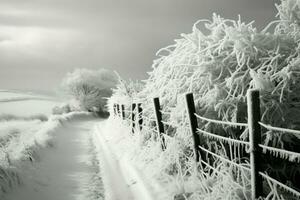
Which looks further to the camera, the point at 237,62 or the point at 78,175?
the point at 78,175

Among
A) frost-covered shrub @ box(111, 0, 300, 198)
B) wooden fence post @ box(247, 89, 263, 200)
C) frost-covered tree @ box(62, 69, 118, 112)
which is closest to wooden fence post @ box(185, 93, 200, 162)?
frost-covered shrub @ box(111, 0, 300, 198)

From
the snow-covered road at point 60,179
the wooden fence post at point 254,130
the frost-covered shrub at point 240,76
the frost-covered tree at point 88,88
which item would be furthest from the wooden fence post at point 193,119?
the frost-covered tree at point 88,88

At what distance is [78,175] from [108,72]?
228ft

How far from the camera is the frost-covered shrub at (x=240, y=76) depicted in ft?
14.2

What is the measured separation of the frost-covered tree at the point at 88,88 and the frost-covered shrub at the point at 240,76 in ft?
175

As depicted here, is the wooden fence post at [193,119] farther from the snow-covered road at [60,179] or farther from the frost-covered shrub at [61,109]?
the frost-covered shrub at [61,109]

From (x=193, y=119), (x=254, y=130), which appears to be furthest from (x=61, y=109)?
(x=254, y=130)

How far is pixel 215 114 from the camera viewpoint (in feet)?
16.6

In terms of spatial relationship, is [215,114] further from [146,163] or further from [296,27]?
[146,163]

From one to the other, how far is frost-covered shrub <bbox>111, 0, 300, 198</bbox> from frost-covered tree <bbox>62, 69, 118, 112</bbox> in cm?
5331

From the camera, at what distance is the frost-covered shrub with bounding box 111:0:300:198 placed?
170 inches

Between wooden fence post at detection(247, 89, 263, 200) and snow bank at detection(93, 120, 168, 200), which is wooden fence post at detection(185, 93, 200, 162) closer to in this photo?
snow bank at detection(93, 120, 168, 200)

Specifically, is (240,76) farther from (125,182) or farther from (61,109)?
(61,109)

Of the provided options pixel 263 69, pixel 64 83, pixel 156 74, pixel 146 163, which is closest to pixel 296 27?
pixel 263 69
